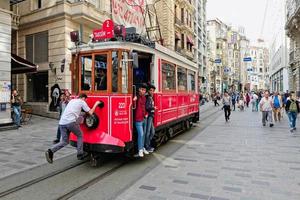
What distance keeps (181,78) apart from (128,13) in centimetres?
311

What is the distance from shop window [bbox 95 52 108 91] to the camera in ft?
21.9

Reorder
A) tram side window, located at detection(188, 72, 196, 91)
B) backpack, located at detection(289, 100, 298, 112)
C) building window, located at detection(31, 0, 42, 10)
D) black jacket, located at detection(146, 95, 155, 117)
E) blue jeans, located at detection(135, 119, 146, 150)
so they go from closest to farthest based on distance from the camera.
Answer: blue jeans, located at detection(135, 119, 146, 150) → black jacket, located at detection(146, 95, 155, 117) → backpack, located at detection(289, 100, 298, 112) → tram side window, located at detection(188, 72, 196, 91) → building window, located at detection(31, 0, 42, 10)

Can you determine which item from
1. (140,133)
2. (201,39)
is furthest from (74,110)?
(201,39)

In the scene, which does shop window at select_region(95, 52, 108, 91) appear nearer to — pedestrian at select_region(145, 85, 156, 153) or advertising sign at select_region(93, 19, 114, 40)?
advertising sign at select_region(93, 19, 114, 40)

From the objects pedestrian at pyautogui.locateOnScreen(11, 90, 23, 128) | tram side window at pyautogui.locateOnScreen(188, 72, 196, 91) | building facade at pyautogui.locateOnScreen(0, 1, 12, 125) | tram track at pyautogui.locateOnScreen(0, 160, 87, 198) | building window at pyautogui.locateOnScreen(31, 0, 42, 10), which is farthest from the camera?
building window at pyautogui.locateOnScreen(31, 0, 42, 10)

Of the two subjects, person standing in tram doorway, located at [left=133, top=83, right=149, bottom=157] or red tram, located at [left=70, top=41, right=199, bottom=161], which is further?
person standing in tram doorway, located at [left=133, top=83, right=149, bottom=157]

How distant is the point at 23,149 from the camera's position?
8.58 meters

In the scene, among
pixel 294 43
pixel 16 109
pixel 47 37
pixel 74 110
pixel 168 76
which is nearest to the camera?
pixel 74 110

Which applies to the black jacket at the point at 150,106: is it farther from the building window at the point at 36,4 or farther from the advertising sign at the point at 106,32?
the building window at the point at 36,4

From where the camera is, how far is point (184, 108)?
1130cm

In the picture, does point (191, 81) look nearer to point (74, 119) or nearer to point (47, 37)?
point (74, 119)

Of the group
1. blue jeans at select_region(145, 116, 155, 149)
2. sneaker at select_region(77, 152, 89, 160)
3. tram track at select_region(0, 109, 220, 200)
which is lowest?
tram track at select_region(0, 109, 220, 200)

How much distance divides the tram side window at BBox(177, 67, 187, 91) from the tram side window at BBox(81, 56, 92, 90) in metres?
4.16

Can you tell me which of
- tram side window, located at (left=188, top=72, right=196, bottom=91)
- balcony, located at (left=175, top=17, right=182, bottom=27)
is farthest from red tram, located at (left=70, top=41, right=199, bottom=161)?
balcony, located at (left=175, top=17, right=182, bottom=27)
